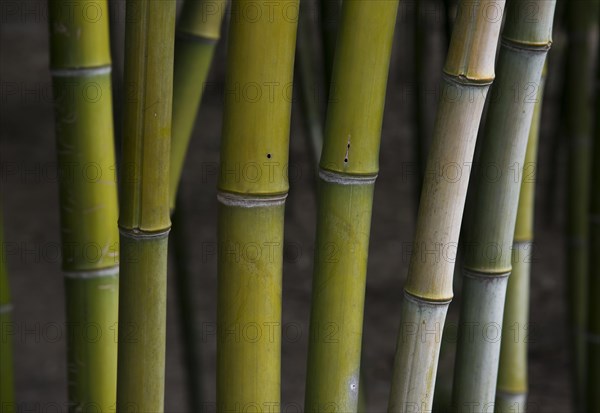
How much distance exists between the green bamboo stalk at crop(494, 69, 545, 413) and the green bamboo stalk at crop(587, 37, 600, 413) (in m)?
0.24

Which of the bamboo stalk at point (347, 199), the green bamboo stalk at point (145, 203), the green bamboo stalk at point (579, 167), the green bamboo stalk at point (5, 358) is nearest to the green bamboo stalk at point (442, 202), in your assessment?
the bamboo stalk at point (347, 199)

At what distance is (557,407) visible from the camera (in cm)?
188

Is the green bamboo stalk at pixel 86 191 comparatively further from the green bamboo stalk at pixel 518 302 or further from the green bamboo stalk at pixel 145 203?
the green bamboo stalk at pixel 518 302

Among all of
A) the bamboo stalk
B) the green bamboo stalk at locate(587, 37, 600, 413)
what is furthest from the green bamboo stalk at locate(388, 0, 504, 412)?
the green bamboo stalk at locate(587, 37, 600, 413)

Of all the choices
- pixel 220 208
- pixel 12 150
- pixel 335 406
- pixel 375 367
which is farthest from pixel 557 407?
pixel 12 150

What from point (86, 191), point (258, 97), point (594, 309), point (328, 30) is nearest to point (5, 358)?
point (86, 191)

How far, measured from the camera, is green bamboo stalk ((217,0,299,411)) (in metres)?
0.56

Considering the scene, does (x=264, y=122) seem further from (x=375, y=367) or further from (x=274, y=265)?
(x=375, y=367)

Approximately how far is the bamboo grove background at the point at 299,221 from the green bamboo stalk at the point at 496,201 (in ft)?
0.38

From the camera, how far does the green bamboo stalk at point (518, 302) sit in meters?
0.83

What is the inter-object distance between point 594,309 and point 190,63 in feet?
2.16

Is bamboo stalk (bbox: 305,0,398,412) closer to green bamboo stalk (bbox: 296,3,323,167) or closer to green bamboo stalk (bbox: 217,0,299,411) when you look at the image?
green bamboo stalk (bbox: 217,0,299,411)

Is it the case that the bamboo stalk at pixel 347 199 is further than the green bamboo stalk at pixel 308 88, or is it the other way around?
the green bamboo stalk at pixel 308 88

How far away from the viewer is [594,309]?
113 cm
